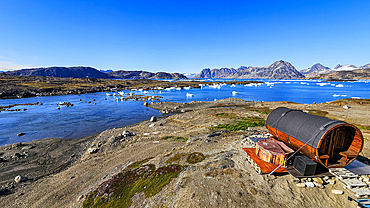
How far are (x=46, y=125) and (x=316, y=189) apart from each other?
4002 cm

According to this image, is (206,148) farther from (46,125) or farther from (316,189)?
(46,125)

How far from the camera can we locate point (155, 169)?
36.1ft

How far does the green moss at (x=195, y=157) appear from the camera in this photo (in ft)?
37.6

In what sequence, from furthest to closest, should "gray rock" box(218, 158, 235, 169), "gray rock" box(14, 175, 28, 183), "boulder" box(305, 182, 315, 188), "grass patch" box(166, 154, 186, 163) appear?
1. "gray rock" box(14, 175, 28, 183)
2. "grass patch" box(166, 154, 186, 163)
3. "gray rock" box(218, 158, 235, 169)
4. "boulder" box(305, 182, 315, 188)

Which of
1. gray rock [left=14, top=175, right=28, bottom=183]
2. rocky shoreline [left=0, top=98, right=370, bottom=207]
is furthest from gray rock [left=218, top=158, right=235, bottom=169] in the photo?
gray rock [left=14, top=175, right=28, bottom=183]

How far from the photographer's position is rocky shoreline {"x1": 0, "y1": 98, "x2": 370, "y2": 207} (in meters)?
7.25

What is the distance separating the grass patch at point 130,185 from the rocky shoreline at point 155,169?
0.99ft

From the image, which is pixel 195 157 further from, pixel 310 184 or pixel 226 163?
pixel 310 184

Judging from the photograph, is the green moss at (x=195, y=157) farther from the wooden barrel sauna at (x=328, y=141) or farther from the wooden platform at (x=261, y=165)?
the wooden barrel sauna at (x=328, y=141)

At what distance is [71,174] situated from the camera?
13055 millimetres

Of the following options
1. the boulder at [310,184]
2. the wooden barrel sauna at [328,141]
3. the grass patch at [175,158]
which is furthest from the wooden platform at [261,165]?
the grass patch at [175,158]

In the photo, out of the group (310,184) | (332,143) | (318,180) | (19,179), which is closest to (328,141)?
(332,143)

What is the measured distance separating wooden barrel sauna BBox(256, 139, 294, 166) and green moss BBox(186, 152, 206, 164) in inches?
165

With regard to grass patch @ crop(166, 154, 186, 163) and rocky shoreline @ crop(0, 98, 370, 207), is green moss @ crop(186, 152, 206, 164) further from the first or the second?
grass patch @ crop(166, 154, 186, 163)
